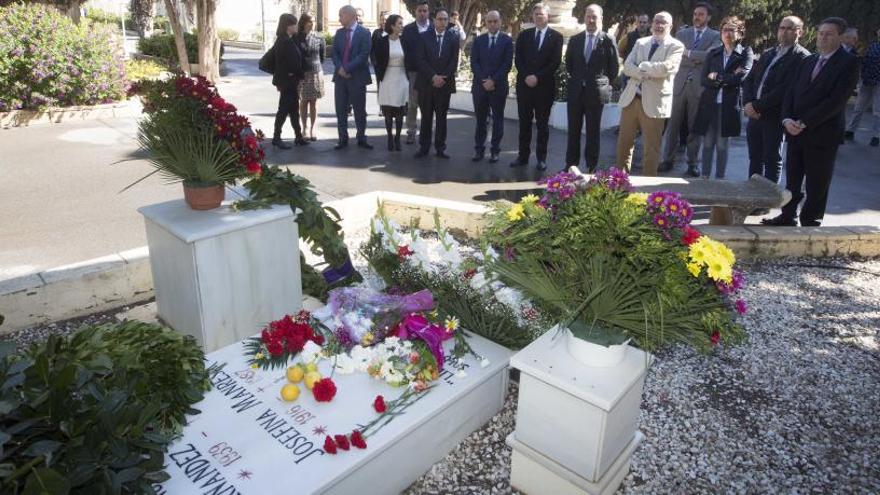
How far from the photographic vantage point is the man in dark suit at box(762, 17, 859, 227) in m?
5.31

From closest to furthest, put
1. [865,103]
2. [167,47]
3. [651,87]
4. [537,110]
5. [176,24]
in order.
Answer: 1. [651,87]
2. [537,110]
3. [865,103]
4. [176,24]
5. [167,47]

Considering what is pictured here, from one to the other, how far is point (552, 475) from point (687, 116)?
6589mm

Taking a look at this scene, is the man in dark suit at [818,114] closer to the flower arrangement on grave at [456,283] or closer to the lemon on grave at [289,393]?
the flower arrangement on grave at [456,283]

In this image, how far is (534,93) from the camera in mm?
7699

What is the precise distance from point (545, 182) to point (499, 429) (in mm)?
1297

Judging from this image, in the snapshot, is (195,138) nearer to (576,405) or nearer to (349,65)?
(576,405)

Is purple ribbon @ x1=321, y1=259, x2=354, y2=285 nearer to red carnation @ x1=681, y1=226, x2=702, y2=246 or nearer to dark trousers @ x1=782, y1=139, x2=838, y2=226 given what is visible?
red carnation @ x1=681, y1=226, x2=702, y2=246

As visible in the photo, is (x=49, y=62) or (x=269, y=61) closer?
(x=269, y=61)

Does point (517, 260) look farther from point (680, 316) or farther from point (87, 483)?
point (87, 483)

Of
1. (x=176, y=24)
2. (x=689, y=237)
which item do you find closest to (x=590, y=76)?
(x=689, y=237)

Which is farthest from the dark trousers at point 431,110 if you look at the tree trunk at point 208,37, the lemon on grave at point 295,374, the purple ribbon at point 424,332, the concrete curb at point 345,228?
the tree trunk at point 208,37

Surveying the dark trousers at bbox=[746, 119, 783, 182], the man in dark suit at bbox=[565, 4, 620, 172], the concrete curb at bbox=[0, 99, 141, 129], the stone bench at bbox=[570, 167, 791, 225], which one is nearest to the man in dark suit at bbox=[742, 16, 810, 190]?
the dark trousers at bbox=[746, 119, 783, 182]

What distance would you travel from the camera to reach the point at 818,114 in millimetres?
5359

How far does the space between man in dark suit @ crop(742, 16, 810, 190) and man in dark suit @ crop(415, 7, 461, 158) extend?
3.54 m
